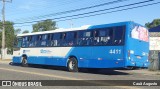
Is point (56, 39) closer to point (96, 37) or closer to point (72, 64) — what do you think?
point (72, 64)

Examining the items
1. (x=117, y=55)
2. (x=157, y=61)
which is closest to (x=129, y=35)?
(x=117, y=55)

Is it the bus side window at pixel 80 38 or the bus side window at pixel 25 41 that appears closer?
the bus side window at pixel 80 38

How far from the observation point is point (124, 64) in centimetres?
1886

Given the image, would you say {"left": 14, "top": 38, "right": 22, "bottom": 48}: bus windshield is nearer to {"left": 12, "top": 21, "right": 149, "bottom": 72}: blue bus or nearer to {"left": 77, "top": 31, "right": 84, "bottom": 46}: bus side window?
{"left": 12, "top": 21, "right": 149, "bottom": 72}: blue bus

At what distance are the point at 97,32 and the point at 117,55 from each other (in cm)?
235

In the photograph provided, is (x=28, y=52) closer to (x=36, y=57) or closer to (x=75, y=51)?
(x=36, y=57)

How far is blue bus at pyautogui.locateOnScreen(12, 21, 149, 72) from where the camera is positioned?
19219 mm

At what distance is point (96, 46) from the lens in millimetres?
20750

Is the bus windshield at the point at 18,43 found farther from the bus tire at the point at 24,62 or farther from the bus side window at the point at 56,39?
the bus side window at the point at 56,39

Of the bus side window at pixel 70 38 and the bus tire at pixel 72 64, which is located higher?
the bus side window at pixel 70 38

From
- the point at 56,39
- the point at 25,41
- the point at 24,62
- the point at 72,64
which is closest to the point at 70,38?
the point at 56,39

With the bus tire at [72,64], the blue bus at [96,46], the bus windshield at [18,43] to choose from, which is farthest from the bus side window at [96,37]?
the bus windshield at [18,43]

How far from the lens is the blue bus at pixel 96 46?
19.2 meters

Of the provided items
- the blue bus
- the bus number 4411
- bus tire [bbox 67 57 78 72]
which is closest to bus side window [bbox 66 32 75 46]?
the blue bus
